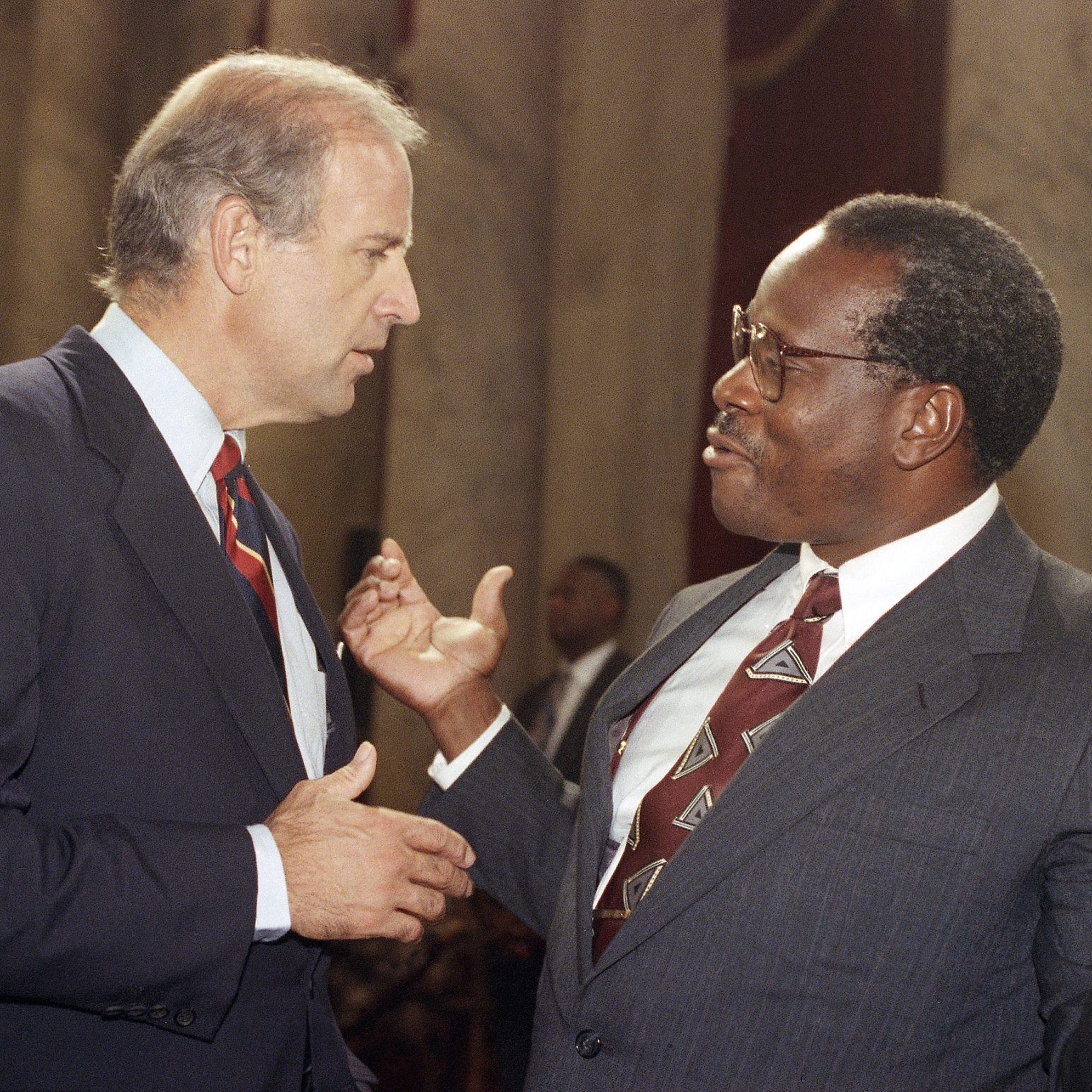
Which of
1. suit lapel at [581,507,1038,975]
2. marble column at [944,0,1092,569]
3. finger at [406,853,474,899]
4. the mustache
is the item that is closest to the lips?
the mustache

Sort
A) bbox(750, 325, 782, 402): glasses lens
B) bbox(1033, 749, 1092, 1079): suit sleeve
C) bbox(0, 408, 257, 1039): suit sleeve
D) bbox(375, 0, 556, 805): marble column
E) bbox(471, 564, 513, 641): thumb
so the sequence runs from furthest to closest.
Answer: bbox(375, 0, 556, 805): marble column → bbox(471, 564, 513, 641): thumb → bbox(750, 325, 782, 402): glasses lens → bbox(1033, 749, 1092, 1079): suit sleeve → bbox(0, 408, 257, 1039): suit sleeve

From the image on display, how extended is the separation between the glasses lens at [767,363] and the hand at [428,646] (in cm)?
52

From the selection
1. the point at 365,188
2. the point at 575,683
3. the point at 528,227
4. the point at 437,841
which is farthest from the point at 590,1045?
the point at 528,227

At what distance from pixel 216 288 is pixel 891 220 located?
1.01 metres

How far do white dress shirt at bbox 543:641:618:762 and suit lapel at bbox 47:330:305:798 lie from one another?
10.0ft

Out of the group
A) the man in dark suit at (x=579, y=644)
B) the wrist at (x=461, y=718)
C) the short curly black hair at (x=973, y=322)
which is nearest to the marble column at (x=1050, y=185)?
the man in dark suit at (x=579, y=644)

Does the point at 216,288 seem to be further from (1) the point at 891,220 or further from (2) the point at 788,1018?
(2) the point at 788,1018

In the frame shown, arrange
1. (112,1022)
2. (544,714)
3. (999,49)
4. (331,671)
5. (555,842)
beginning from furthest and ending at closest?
(544,714), (999,49), (555,842), (331,671), (112,1022)

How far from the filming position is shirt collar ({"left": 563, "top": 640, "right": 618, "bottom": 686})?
4.82 m

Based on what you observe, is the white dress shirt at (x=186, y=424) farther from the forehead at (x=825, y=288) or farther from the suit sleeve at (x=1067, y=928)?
the suit sleeve at (x=1067, y=928)

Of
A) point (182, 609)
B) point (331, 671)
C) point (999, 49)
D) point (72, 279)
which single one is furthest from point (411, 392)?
point (182, 609)

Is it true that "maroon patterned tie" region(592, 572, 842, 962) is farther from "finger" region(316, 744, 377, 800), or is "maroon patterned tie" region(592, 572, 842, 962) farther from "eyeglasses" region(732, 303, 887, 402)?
"finger" region(316, 744, 377, 800)

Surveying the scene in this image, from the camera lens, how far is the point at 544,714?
15.8 ft

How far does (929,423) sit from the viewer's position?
1788mm
